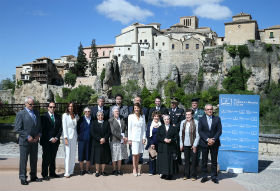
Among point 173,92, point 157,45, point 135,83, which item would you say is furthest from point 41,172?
point 157,45

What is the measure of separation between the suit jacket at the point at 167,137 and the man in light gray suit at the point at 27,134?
3.11m

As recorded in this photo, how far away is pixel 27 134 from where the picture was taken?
640 cm

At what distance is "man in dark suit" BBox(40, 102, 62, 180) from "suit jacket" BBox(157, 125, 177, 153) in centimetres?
268

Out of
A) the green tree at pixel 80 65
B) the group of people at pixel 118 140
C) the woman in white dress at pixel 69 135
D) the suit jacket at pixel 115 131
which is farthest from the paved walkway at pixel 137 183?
the green tree at pixel 80 65

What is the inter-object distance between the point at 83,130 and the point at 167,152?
7.77ft

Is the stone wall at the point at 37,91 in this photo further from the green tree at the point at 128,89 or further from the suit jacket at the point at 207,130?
the suit jacket at the point at 207,130

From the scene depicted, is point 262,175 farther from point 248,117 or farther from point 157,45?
point 157,45

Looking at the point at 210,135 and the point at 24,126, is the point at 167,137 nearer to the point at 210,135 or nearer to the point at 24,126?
the point at 210,135

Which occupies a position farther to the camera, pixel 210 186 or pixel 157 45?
pixel 157 45

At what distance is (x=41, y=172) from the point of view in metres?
7.05

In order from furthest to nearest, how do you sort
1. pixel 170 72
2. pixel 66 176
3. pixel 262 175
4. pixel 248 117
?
1. pixel 170 72
2. pixel 248 117
3. pixel 262 175
4. pixel 66 176

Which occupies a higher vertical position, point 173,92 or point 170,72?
point 170,72

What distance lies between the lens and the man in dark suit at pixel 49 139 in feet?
22.5

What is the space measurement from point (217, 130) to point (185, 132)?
84 centimetres
